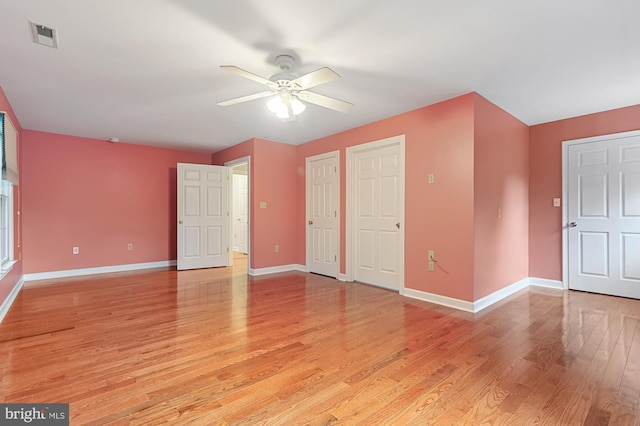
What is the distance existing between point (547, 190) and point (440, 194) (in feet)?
6.56

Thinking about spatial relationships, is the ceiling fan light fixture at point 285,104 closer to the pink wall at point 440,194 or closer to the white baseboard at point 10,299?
the pink wall at point 440,194

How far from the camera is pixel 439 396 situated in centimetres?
180

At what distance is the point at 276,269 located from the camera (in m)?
5.48

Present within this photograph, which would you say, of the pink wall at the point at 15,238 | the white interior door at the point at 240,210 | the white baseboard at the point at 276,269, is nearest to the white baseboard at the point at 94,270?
the pink wall at the point at 15,238

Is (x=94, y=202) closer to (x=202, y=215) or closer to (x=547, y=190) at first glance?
(x=202, y=215)

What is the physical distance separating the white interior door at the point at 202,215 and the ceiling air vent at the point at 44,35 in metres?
3.50

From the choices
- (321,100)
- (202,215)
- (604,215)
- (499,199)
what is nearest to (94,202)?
(202,215)

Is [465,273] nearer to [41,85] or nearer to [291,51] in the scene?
[291,51]

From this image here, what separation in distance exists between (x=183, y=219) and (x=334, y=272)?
3.02 meters

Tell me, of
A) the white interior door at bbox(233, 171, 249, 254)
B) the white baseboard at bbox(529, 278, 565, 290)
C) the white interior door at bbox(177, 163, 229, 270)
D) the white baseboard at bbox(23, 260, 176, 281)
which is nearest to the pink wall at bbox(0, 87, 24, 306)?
the white baseboard at bbox(23, 260, 176, 281)

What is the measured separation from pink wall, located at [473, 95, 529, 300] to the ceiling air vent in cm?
375

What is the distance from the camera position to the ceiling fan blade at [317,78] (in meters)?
2.19

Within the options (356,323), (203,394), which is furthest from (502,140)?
(203,394)

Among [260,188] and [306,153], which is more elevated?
[306,153]
